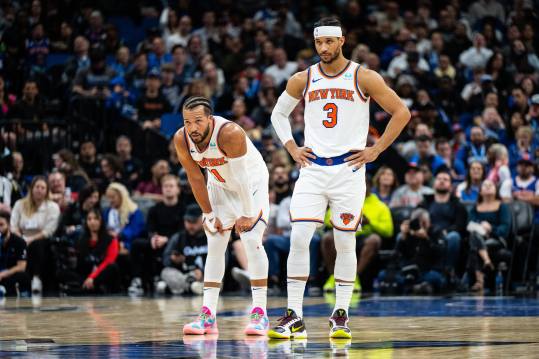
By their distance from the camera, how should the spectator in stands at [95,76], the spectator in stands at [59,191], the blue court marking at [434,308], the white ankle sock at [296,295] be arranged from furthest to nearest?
the spectator in stands at [95,76] < the spectator in stands at [59,191] < the blue court marking at [434,308] < the white ankle sock at [296,295]

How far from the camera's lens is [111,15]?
22594mm

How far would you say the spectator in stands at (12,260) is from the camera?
1463 cm

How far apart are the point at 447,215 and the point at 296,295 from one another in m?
Answer: 7.06

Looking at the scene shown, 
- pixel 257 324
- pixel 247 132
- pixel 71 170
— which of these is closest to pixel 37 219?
pixel 71 170

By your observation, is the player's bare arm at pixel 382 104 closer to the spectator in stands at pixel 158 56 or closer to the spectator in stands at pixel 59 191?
the spectator in stands at pixel 59 191

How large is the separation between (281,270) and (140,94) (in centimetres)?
506

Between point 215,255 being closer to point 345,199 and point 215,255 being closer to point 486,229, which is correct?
point 345,199

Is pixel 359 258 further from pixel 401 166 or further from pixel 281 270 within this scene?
pixel 401 166

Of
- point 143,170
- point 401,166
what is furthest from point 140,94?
point 401,166

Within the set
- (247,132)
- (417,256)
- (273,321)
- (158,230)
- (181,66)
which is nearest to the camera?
(273,321)

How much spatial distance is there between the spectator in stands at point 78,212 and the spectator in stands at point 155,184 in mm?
1131

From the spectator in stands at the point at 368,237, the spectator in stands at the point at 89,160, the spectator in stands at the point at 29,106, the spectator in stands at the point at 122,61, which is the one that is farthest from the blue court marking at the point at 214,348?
the spectator in stands at the point at 122,61

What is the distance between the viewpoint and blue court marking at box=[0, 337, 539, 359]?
6812 millimetres

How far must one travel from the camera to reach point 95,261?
15055mm
